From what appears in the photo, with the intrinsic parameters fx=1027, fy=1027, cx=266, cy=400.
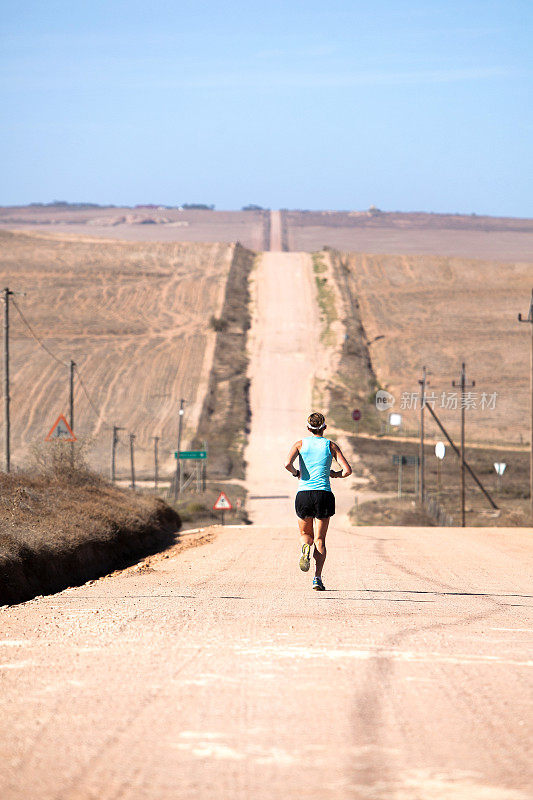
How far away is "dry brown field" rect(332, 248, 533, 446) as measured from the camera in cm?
7412

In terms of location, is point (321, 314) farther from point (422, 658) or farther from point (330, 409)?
point (422, 658)

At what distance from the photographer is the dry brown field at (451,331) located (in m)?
74.1

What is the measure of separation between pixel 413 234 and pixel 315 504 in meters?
154

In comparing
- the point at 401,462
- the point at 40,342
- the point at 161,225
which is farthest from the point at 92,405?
the point at 161,225

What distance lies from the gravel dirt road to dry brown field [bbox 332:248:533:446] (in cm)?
5977

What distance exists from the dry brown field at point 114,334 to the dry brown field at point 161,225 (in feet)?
67.3

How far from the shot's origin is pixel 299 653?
7.30 metres

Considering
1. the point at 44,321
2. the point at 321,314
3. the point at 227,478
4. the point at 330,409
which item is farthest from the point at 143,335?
the point at 227,478

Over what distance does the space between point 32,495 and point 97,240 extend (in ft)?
407

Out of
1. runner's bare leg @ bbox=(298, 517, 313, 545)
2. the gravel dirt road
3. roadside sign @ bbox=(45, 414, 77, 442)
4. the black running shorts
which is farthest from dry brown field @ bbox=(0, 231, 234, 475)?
the gravel dirt road

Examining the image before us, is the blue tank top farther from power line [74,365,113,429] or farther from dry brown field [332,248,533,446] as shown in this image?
dry brown field [332,248,533,446]

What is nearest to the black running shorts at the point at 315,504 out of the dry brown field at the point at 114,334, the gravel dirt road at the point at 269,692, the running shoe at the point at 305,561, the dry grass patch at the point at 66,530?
the running shoe at the point at 305,561

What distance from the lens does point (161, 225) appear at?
17362 centimetres

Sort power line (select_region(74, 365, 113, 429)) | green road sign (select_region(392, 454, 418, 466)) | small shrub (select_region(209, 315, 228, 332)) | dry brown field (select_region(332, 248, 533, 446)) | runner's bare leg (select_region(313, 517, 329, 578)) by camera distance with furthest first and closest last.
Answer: small shrub (select_region(209, 315, 228, 332)), dry brown field (select_region(332, 248, 533, 446)), power line (select_region(74, 365, 113, 429)), green road sign (select_region(392, 454, 418, 466)), runner's bare leg (select_region(313, 517, 329, 578))
